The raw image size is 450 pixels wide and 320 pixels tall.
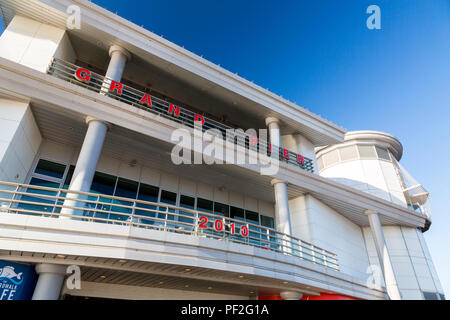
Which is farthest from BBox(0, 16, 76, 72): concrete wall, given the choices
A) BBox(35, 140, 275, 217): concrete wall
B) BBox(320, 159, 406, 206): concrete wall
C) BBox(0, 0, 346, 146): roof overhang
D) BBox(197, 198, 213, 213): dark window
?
BBox(320, 159, 406, 206): concrete wall

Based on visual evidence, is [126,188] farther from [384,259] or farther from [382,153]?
[382,153]

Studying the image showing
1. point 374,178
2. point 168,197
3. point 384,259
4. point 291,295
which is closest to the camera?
point 291,295

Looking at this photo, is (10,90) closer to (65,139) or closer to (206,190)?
(65,139)

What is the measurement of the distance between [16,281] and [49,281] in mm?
879

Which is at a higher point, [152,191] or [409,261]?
[152,191]

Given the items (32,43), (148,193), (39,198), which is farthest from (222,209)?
(32,43)

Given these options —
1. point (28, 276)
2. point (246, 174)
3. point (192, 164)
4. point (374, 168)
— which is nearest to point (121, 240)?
point (28, 276)

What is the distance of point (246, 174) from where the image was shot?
1602 cm

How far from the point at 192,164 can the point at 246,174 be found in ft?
9.78

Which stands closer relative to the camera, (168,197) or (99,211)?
(99,211)

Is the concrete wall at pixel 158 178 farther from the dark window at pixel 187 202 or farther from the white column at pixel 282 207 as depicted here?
the white column at pixel 282 207

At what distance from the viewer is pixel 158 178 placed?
15969 millimetres

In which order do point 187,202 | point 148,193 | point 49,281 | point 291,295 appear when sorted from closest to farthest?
1. point 49,281
2. point 291,295
3. point 148,193
4. point 187,202
